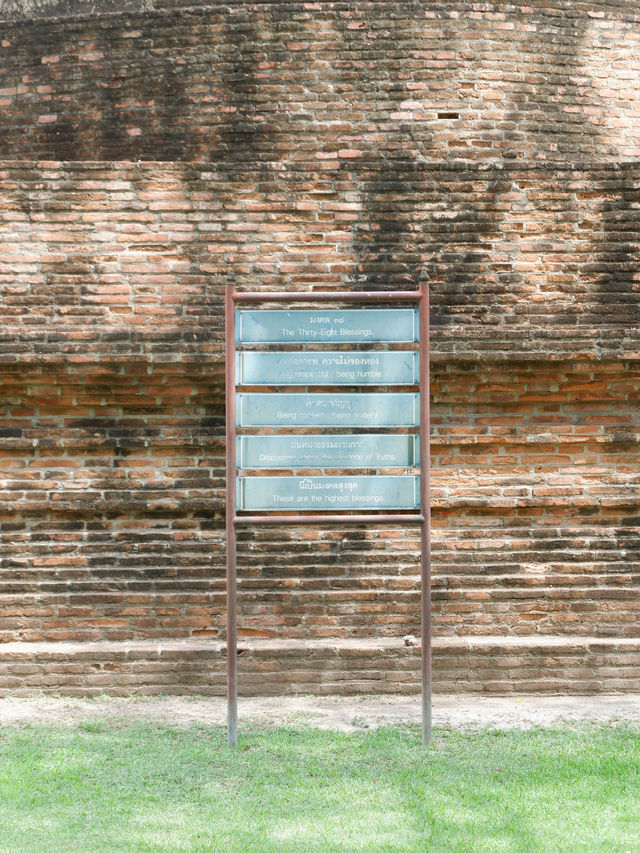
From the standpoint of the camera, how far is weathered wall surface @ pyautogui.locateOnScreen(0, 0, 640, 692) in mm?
4910

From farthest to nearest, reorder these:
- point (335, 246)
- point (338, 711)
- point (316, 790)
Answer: point (335, 246)
point (338, 711)
point (316, 790)

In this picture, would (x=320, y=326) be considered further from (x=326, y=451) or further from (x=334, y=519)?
(x=334, y=519)

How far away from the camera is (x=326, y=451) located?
4.19 m

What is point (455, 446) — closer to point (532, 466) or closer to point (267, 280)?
point (532, 466)

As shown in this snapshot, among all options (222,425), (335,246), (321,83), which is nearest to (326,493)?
(222,425)

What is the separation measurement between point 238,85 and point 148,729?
179 inches

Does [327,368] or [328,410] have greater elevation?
[327,368]

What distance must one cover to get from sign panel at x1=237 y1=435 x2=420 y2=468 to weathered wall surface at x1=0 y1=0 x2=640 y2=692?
0.92 m

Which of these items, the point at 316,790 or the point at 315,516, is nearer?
the point at 316,790

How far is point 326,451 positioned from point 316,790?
1.70 m

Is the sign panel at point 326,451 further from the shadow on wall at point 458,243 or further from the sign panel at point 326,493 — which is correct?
the shadow on wall at point 458,243

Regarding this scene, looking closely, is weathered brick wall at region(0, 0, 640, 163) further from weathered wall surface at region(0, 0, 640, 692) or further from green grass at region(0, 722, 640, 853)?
green grass at region(0, 722, 640, 853)

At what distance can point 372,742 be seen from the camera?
159 inches

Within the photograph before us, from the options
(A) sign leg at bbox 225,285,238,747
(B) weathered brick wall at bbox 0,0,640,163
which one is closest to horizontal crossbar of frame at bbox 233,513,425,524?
(A) sign leg at bbox 225,285,238,747
